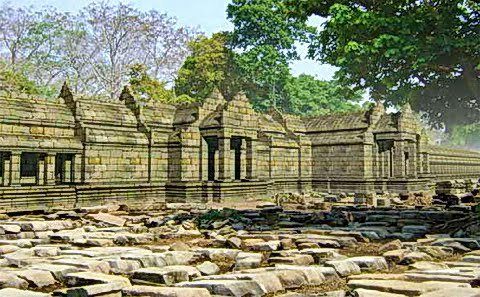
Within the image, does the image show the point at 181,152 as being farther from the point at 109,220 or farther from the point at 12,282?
the point at 12,282

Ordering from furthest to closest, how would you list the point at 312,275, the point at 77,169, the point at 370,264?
1. the point at 77,169
2. the point at 370,264
3. the point at 312,275

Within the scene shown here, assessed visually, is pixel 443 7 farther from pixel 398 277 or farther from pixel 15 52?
pixel 15 52

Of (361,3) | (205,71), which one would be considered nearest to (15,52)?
(205,71)

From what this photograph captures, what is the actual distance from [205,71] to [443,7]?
85.5ft

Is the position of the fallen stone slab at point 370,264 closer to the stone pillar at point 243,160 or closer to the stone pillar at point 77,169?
the stone pillar at point 77,169

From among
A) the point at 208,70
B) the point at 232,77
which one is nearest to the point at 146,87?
the point at 208,70

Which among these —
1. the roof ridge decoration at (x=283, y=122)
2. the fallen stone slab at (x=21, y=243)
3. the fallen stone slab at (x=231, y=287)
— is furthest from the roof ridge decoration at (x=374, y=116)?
the fallen stone slab at (x=231, y=287)

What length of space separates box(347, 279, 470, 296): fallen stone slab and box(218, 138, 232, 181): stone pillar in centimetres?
1401

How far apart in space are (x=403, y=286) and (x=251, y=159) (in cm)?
1587

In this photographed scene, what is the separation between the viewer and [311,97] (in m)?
56.1

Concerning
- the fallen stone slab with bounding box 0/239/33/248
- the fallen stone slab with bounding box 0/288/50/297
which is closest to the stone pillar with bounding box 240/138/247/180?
the fallen stone slab with bounding box 0/239/33/248

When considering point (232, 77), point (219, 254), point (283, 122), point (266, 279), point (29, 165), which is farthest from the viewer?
point (232, 77)

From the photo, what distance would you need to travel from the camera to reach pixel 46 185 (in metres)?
15.0

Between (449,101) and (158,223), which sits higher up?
(449,101)
